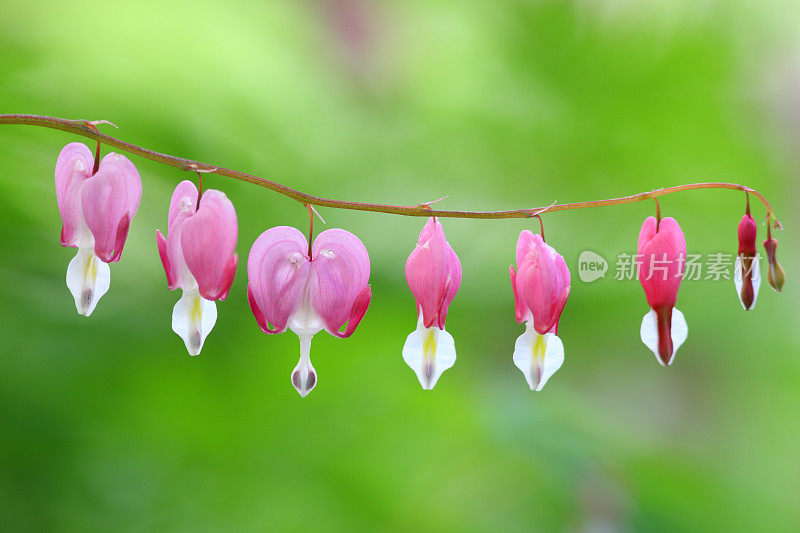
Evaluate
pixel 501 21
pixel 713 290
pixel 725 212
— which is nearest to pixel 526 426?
pixel 713 290

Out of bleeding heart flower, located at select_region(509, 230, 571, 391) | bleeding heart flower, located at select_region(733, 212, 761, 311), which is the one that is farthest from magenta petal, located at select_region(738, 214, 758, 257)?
bleeding heart flower, located at select_region(509, 230, 571, 391)

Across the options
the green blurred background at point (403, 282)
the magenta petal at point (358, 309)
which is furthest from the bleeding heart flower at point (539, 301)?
the green blurred background at point (403, 282)

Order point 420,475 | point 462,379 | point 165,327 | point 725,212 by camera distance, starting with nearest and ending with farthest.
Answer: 1. point 165,327
2. point 420,475
3. point 462,379
4. point 725,212

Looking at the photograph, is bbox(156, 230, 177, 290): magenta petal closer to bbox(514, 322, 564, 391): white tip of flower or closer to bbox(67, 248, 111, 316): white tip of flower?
bbox(67, 248, 111, 316): white tip of flower

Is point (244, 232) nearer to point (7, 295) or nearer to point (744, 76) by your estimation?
point (7, 295)

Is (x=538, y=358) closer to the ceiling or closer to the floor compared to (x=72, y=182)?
closer to the floor

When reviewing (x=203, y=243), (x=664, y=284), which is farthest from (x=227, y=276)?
(x=664, y=284)

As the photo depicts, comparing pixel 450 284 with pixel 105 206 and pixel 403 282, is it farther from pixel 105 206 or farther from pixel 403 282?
pixel 403 282
